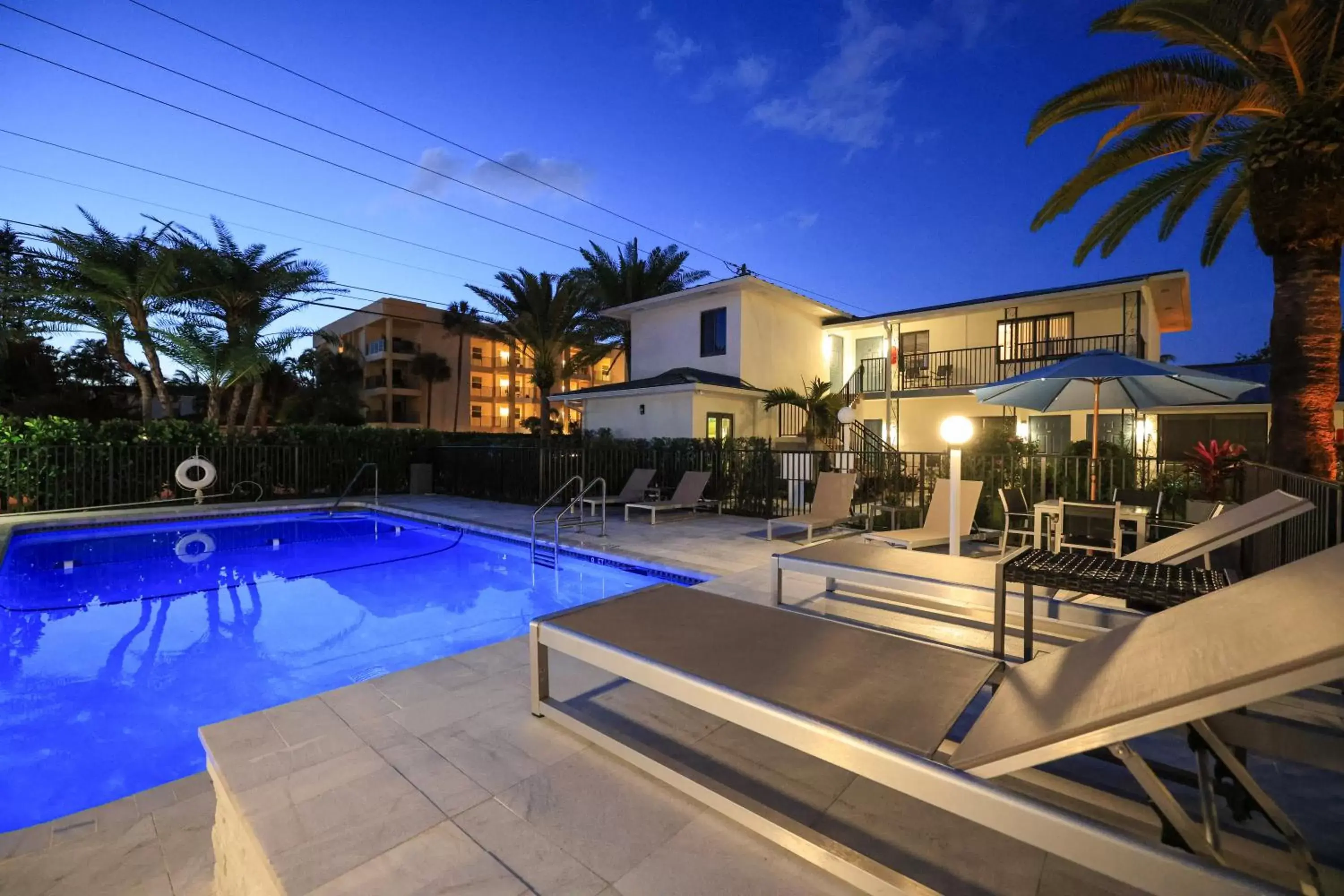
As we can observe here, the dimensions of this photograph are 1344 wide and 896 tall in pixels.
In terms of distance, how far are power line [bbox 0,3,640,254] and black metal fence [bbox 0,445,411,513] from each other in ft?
29.5

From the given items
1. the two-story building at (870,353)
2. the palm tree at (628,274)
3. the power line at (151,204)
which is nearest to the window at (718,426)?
the two-story building at (870,353)

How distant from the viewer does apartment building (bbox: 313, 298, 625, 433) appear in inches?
1848

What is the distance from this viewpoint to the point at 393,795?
2.35m

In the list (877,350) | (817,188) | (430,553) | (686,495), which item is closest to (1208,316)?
(817,188)

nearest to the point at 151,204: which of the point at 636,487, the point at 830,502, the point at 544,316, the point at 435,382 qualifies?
the point at 544,316

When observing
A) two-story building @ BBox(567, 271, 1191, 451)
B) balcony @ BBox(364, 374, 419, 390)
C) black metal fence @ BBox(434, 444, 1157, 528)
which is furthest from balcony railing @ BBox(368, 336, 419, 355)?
black metal fence @ BBox(434, 444, 1157, 528)

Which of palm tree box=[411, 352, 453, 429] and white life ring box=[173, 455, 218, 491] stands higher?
palm tree box=[411, 352, 453, 429]

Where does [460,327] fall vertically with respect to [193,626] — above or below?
above

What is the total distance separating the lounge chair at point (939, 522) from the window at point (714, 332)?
11.2 m

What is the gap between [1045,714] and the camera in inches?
63.9

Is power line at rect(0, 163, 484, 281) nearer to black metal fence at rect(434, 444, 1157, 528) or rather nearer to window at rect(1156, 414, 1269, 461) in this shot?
black metal fence at rect(434, 444, 1157, 528)

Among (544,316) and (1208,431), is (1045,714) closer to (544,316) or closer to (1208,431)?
(544,316)

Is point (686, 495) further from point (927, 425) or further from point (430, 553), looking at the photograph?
point (927, 425)

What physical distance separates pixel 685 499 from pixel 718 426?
6014 millimetres
